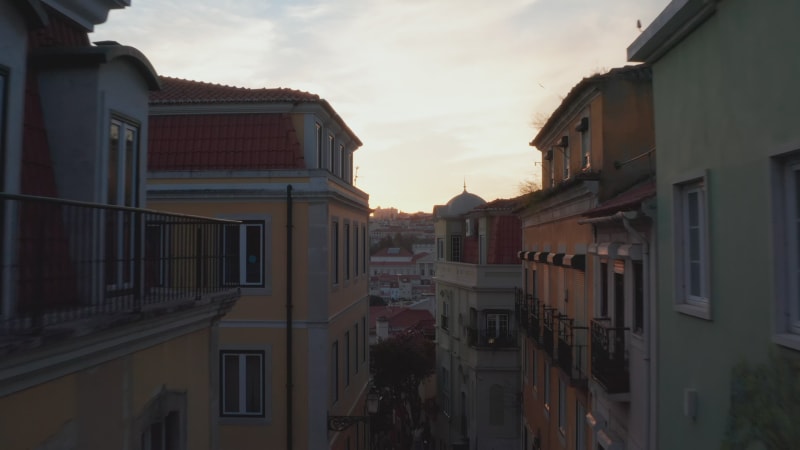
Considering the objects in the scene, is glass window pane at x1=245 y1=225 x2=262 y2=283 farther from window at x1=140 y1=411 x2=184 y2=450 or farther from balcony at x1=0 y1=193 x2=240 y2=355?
window at x1=140 y1=411 x2=184 y2=450

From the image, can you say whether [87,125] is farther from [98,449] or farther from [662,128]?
[662,128]

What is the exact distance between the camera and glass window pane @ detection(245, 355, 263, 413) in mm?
16016

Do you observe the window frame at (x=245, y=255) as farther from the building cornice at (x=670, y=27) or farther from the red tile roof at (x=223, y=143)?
the building cornice at (x=670, y=27)

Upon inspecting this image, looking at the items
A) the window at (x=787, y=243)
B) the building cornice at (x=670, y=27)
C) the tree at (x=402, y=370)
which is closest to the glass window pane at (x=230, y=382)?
the building cornice at (x=670, y=27)

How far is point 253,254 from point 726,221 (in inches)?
463

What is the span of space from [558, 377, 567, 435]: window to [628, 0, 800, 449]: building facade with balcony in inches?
288

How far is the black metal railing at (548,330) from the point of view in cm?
1588

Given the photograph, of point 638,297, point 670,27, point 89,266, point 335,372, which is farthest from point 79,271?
point 335,372

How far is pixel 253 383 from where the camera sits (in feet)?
53.0

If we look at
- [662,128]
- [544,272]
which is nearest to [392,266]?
[544,272]

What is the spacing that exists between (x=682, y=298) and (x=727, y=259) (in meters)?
1.47

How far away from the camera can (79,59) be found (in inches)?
256

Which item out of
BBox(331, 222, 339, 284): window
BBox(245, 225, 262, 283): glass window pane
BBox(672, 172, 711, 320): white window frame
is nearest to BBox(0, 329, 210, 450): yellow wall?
BBox(672, 172, 711, 320): white window frame

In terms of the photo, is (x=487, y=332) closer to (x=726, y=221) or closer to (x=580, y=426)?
(x=580, y=426)
